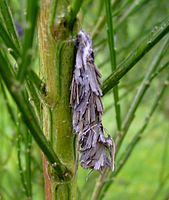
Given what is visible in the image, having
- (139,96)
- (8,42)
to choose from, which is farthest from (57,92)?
(139,96)

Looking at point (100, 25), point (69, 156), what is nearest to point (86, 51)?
point (69, 156)

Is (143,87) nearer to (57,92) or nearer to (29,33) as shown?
(57,92)

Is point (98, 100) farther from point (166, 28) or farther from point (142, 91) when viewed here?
point (142, 91)

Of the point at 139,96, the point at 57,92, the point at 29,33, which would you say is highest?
the point at 29,33

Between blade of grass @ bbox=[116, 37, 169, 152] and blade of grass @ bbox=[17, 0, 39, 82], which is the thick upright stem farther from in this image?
blade of grass @ bbox=[116, 37, 169, 152]

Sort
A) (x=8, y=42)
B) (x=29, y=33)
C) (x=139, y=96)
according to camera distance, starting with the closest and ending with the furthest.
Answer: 1. (x=29, y=33)
2. (x=8, y=42)
3. (x=139, y=96)

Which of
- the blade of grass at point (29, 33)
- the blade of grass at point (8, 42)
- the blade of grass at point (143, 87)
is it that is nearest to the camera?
the blade of grass at point (29, 33)

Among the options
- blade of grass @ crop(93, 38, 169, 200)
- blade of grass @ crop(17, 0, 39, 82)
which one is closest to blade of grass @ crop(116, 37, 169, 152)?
blade of grass @ crop(93, 38, 169, 200)

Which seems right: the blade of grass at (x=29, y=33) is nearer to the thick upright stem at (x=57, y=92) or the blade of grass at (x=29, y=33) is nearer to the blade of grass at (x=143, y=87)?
the thick upright stem at (x=57, y=92)

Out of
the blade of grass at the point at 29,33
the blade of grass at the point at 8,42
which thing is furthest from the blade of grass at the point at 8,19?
the blade of grass at the point at 29,33
